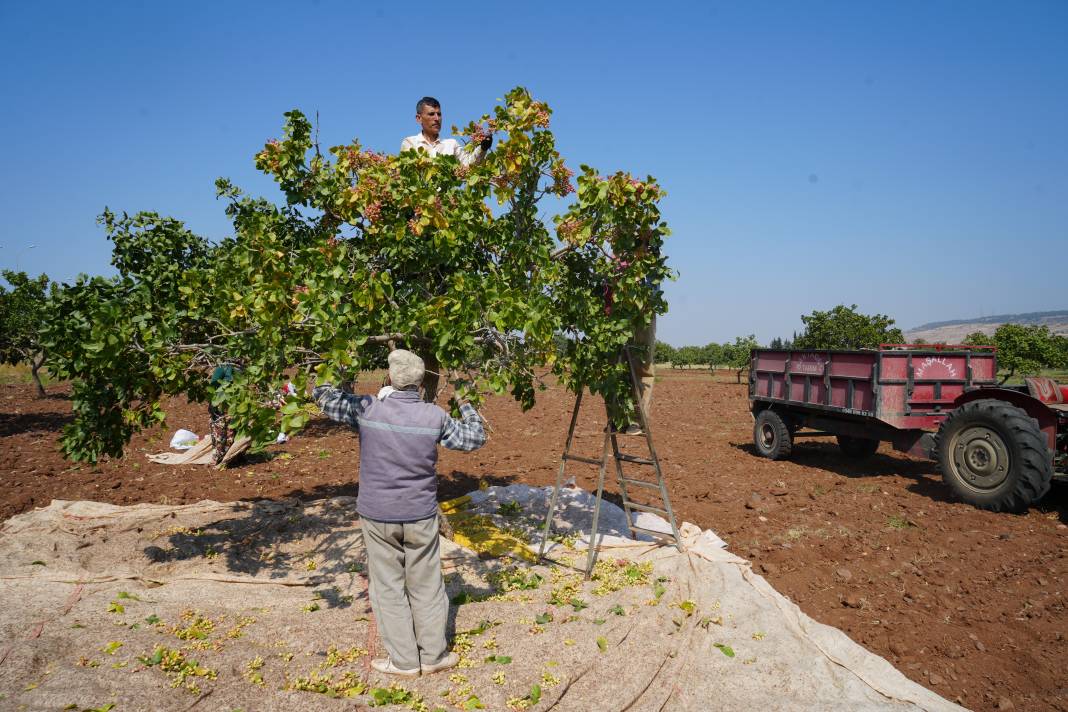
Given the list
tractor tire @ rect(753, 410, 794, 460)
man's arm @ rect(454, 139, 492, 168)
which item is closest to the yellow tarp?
man's arm @ rect(454, 139, 492, 168)

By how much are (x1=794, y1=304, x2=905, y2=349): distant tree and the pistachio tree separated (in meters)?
32.9

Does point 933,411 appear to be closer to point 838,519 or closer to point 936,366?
point 936,366

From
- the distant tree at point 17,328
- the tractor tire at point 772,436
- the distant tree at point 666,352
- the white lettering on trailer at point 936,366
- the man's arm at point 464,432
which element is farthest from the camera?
the distant tree at point 666,352

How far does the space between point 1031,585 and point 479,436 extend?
19.3ft

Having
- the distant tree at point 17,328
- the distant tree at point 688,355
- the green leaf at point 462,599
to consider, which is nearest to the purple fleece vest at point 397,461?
the green leaf at point 462,599

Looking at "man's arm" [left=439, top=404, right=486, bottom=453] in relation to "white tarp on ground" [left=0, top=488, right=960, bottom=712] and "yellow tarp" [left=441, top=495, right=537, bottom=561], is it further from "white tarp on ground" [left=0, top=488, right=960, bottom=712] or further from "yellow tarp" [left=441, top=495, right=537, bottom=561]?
"yellow tarp" [left=441, top=495, right=537, bottom=561]

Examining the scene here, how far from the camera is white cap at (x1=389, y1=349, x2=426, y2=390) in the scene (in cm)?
475

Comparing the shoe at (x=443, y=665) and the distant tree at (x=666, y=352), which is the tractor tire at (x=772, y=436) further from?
the distant tree at (x=666, y=352)

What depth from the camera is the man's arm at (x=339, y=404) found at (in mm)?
4875

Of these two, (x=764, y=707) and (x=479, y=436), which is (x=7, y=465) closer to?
(x=479, y=436)

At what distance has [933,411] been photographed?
32.8ft

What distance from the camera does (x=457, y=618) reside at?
5.70 metres

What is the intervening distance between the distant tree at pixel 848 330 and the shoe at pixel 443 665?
34.7 metres

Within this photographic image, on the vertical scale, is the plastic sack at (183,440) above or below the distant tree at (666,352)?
below
